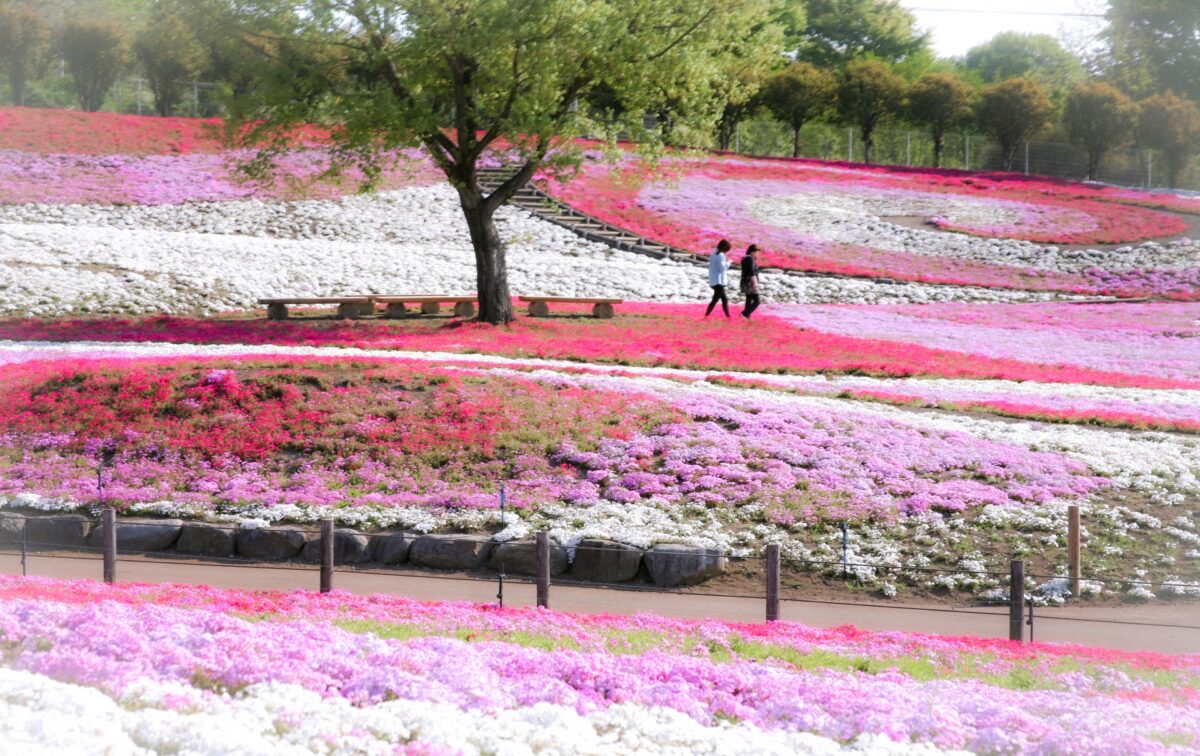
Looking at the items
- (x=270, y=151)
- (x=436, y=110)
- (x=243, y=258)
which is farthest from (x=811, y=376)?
(x=243, y=258)

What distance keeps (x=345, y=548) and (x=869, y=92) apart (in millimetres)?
65889

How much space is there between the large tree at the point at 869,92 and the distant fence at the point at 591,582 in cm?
6386

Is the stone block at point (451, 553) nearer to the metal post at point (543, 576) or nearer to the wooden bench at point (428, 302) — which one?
the metal post at point (543, 576)

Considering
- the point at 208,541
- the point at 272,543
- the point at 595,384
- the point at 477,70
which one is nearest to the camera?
the point at 272,543

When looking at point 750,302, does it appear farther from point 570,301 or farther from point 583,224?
point 583,224

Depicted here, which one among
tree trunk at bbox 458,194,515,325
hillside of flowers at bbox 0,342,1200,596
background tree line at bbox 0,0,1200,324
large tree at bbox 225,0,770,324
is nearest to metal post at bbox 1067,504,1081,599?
hillside of flowers at bbox 0,342,1200,596

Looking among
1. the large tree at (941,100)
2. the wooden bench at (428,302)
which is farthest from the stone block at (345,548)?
the large tree at (941,100)

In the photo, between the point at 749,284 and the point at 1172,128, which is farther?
the point at 1172,128

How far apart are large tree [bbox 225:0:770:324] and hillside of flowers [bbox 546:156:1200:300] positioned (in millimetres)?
10761

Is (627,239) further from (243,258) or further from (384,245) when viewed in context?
(243,258)

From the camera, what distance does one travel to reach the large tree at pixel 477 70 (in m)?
27.8

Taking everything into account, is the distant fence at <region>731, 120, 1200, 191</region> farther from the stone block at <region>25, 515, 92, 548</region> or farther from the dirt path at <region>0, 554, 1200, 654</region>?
the stone block at <region>25, 515, 92, 548</region>

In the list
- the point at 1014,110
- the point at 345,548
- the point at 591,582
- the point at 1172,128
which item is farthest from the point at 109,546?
the point at 1172,128

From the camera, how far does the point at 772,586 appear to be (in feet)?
41.1
